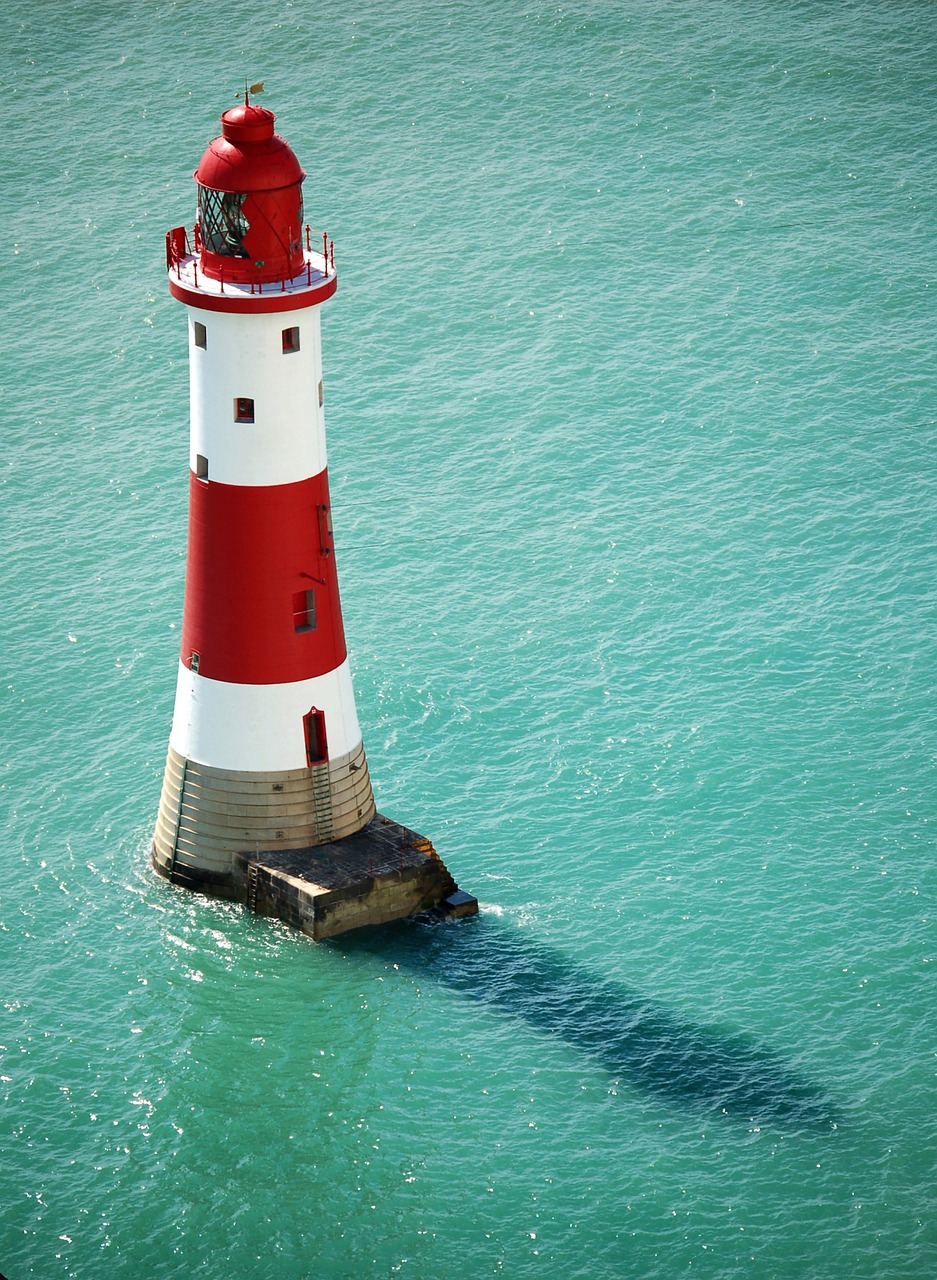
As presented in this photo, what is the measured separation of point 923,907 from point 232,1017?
16005 millimetres

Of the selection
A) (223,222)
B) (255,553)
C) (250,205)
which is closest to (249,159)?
(250,205)

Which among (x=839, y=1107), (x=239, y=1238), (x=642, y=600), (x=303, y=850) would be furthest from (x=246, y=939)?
(x=642, y=600)

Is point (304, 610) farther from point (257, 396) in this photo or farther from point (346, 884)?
point (346, 884)

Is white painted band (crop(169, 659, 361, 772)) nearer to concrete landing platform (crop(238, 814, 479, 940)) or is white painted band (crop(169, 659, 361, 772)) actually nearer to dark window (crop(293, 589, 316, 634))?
dark window (crop(293, 589, 316, 634))

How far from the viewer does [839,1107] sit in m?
42.7

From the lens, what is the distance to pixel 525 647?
60156 mm

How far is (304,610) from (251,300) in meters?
7.24

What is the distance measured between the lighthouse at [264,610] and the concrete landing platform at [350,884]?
0.15ft

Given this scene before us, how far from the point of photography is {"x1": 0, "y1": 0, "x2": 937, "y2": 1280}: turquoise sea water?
4144cm

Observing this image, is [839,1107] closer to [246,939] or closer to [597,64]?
[246,939]

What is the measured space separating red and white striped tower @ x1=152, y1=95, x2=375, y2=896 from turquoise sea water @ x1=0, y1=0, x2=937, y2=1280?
8.81 feet

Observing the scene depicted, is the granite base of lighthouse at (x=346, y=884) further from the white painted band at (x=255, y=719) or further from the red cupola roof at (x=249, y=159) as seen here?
the red cupola roof at (x=249, y=159)

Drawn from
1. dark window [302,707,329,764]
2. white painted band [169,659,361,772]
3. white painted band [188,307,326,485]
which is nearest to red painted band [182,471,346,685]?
white painted band [169,659,361,772]

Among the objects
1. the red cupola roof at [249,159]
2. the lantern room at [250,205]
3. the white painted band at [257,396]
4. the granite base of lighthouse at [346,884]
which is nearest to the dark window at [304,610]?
the white painted band at [257,396]
